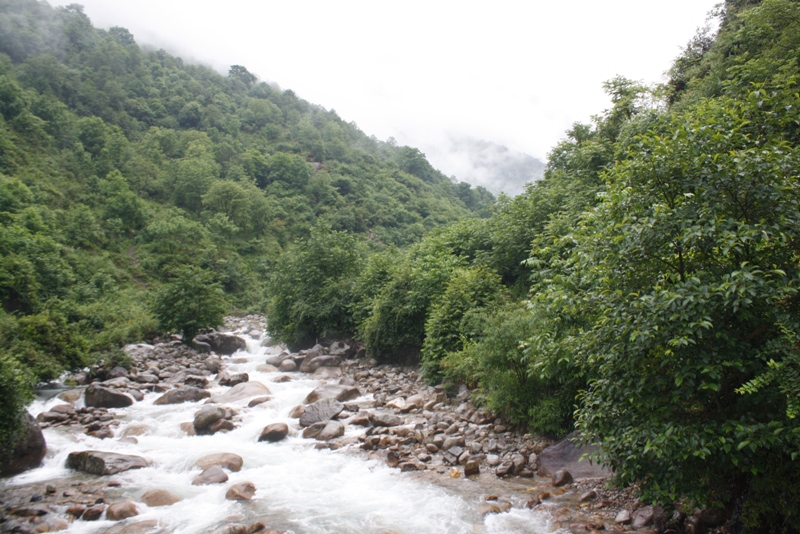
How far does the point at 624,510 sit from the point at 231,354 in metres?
23.8

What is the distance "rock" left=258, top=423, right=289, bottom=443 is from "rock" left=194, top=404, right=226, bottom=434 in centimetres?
173

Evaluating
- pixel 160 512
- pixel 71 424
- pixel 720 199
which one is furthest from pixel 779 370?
pixel 71 424

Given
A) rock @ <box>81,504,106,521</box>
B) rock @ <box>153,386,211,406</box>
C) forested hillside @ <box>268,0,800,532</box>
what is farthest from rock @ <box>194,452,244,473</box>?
forested hillside @ <box>268,0,800,532</box>

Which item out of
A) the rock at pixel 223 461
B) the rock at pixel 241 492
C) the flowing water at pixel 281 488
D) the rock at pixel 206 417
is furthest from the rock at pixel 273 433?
the rock at pixel 241 492

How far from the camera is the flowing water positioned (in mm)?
8477

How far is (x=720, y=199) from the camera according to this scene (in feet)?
19.1

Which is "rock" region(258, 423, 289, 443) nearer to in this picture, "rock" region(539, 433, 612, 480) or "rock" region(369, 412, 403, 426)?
"rock" region(369, 412, 403, 426)

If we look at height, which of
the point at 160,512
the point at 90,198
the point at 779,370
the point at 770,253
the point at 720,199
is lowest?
the point at 160,512

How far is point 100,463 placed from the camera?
10750mm

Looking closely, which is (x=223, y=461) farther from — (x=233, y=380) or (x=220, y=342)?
(x=220, y=342)

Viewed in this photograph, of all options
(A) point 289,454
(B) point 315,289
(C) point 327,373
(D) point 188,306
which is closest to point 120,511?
(A) point 289,454

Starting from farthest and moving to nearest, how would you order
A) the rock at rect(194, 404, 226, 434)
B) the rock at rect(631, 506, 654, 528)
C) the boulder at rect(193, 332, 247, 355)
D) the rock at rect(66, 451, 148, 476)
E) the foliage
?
1. the boulder at rect(193, 332, 247, 355)
2. the foliage
3. the rock at rect(194, 404, 226, 434)
4. the rock at rect(66, 451, 148, 476)
5. the rock at rect(631, 506, 654, 528)

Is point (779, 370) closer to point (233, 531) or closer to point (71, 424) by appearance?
point (233, 531)

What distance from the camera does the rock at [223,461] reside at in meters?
11.1
